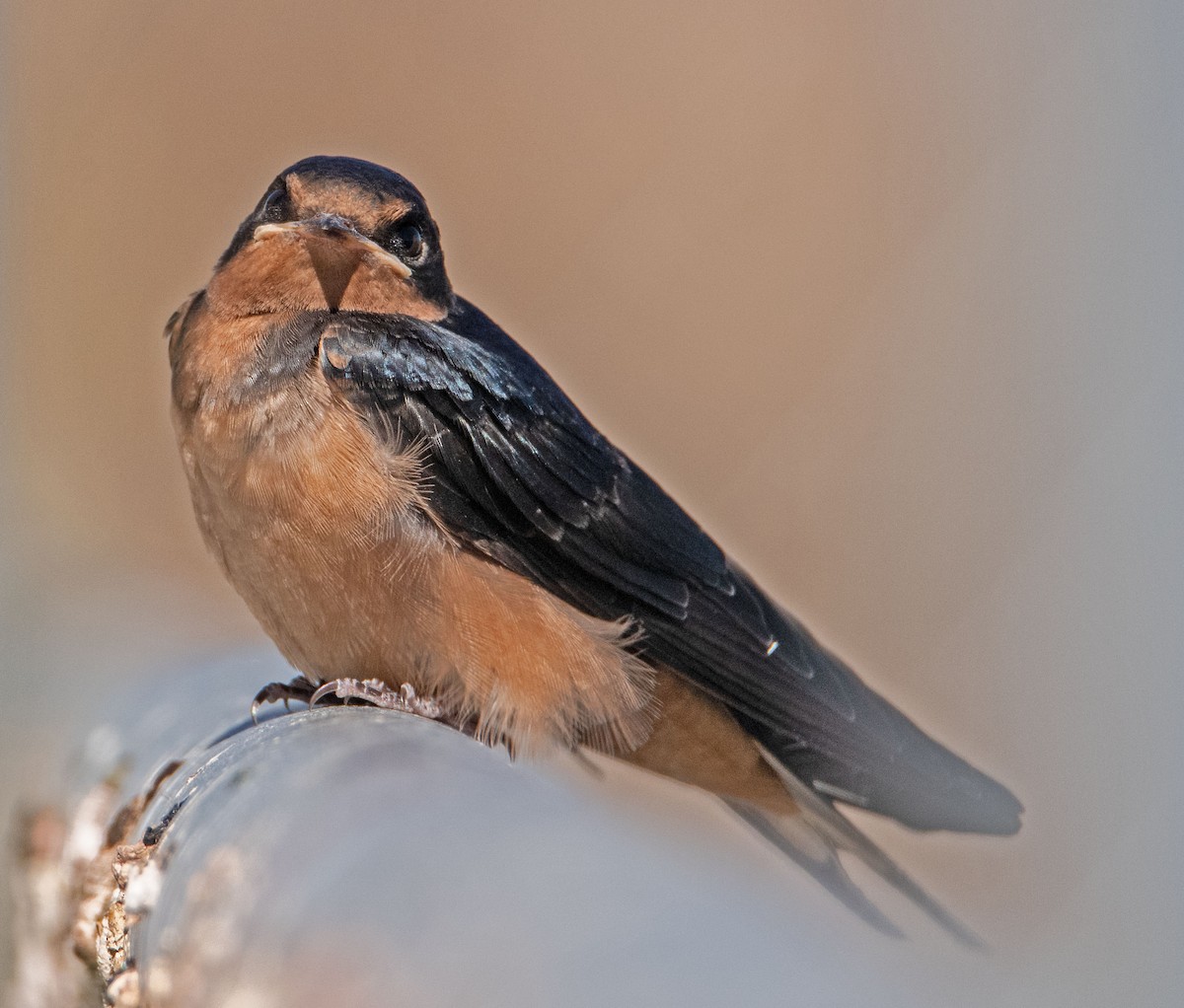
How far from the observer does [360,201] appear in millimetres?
1741

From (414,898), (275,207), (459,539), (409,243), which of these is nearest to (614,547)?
(459,539)

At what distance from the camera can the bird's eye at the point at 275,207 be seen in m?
1.76

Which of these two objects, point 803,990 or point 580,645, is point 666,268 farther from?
point 803,990

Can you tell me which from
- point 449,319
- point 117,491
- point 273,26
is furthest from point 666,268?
point 449,319

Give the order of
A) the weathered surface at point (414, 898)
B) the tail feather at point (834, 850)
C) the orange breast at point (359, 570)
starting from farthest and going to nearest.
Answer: the tail feather at point (834, 850) → the orange breast at point (359, 570) → the weathered surface at point (414, 898)

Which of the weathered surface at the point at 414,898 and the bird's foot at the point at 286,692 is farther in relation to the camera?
the bird's foot at the point at 286,692

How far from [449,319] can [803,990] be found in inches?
50.9

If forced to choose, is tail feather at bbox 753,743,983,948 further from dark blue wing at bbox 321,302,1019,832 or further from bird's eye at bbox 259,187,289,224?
bird's eye at bbox 259,187,289,224

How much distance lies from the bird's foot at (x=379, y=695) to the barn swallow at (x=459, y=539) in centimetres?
2

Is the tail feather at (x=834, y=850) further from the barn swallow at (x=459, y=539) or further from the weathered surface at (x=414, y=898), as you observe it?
the weathered surface at (x=414, y=898)

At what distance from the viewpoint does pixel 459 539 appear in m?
1.75

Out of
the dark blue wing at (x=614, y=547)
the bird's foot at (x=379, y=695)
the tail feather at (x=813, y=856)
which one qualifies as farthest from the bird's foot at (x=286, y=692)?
the tail feather at (x=813, y=856)

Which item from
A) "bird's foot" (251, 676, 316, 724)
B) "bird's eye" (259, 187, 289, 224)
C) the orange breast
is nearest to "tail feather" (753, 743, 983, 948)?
the orange breast

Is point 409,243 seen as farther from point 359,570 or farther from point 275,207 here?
point 359,570
